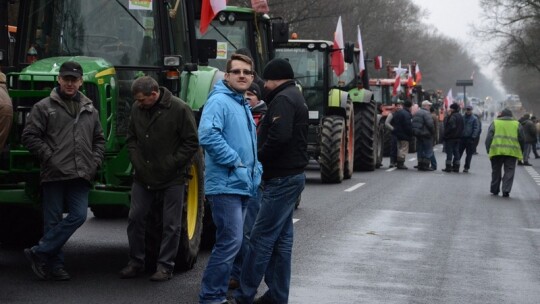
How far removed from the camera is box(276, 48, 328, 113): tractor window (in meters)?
24.2

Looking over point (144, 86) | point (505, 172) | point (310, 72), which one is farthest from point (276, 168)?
point (310, 72)

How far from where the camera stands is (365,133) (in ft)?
87.7

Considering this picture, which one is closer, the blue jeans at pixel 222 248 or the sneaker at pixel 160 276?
the blue jeans at pixel 222 248

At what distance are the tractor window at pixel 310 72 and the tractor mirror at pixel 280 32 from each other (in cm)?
762

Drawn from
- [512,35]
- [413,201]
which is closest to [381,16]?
[512,35]

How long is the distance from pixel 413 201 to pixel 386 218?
351 cm

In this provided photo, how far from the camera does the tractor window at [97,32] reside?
10.7m

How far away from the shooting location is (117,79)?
10586mm

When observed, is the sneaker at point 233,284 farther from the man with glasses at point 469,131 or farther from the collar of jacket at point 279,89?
the man with glasses at point 469,131

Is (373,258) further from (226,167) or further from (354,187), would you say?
(354,187)

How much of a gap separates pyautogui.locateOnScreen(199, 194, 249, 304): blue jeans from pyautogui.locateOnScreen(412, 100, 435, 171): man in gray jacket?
2174 cm

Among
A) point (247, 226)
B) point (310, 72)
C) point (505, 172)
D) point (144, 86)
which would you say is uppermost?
point (144, 86)

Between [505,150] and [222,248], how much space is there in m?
14.8

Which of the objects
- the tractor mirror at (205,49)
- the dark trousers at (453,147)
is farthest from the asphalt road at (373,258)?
the dark trousers at (453,147)
